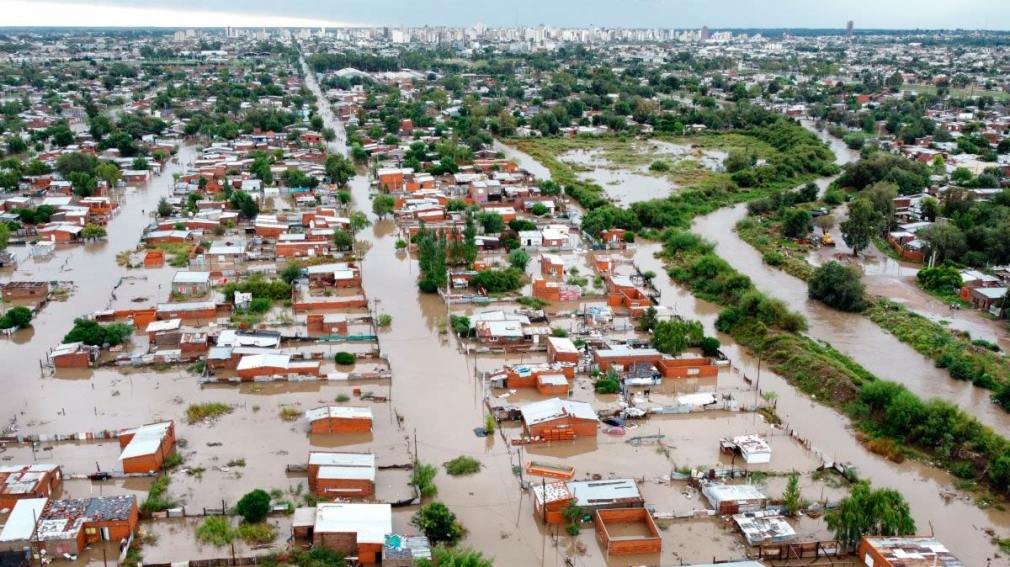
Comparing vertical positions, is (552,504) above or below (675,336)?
below

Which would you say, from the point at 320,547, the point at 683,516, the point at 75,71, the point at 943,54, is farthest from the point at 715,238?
the point at 943,54

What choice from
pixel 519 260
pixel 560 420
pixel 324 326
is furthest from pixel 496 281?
pixel 560 420

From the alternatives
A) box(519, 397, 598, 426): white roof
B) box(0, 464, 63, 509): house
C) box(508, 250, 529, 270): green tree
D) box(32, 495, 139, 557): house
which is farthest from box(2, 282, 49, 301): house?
box(519, 397, 598, 426): white roof

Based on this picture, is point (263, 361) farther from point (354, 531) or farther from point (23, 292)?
point (23, 292)

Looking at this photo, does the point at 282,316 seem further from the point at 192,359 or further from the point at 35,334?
the point at 35,334

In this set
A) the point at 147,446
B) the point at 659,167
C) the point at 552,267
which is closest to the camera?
the point at 147,446

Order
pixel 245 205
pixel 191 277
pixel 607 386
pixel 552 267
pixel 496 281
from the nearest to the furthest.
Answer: pixel 607 386 < pixel 191 277 < pixel 496 281 < pixel 552 267 < pixel 245 205

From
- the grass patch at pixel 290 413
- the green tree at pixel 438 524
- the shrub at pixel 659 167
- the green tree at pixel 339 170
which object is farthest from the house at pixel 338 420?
the shrub at pixel 659 167
